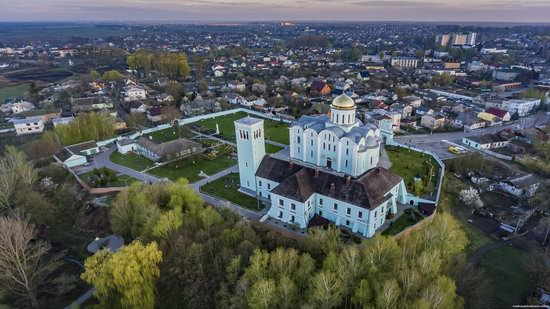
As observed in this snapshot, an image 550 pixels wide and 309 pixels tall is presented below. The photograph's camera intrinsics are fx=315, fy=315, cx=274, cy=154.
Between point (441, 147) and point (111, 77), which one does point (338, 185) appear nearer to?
point (441, 147)

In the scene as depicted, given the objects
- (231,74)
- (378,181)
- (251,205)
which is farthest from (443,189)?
(231,74)

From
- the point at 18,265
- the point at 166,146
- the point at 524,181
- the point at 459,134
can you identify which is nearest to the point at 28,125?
the point at 166,146

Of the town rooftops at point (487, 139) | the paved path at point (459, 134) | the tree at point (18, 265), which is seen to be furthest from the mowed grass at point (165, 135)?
the town rooftops at point (487, 139)

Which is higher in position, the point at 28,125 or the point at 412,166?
the point at 28,125

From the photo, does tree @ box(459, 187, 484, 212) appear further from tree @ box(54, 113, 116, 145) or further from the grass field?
the grass field

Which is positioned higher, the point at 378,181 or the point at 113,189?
the point at 378,181

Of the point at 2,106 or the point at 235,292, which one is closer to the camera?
the point at 235,292

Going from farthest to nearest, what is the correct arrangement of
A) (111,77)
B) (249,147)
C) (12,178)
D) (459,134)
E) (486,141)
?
(111,77), (459,134), (486,141), (12,178), (249,147)

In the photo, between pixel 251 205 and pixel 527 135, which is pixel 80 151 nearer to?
pixel 251 205
